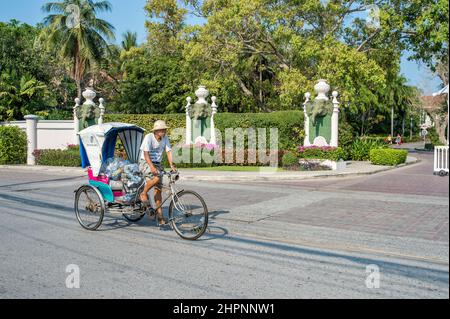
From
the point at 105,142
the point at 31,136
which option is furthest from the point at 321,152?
the point at 31,136

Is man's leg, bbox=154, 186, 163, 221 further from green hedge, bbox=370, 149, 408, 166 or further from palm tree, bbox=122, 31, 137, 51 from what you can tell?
palm tree, bbox=122, 31, 137, 51

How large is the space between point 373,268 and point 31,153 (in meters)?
24.5

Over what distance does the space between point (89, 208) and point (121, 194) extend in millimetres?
641

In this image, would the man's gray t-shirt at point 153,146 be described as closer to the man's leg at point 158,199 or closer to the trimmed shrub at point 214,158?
the man's leg at point 158,199

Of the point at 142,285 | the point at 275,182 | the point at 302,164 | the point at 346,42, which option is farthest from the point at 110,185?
the point at 346,42

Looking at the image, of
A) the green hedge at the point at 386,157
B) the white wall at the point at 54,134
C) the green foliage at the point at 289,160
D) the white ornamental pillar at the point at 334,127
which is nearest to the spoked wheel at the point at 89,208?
the green foliage at the point at 289,160

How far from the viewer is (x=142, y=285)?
522 centimetres

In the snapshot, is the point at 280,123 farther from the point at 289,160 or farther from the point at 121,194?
the point at 121,194

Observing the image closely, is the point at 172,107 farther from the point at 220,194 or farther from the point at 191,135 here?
the point at 220,194

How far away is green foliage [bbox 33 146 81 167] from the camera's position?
80.0 ft

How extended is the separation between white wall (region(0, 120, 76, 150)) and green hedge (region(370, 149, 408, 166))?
55.8 ft

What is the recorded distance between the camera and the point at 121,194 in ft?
28.1

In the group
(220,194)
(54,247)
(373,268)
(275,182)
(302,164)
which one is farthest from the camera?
(302,164)

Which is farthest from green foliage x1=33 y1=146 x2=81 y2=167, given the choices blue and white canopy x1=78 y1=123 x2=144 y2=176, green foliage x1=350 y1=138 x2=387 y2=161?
blue and white canopy x1=78 y1=123 x2=144 y2=176
